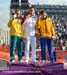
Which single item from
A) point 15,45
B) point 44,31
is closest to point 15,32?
point 15,45

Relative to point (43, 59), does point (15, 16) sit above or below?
above

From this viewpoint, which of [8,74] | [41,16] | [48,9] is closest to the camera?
[8,74]

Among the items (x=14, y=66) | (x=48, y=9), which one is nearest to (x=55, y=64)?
(x=14, y=66)

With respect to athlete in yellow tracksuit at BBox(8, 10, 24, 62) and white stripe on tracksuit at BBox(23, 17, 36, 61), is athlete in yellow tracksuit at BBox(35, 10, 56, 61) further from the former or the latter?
athlete in yellow tracksuit at BBox(8, 10, 24, 62)

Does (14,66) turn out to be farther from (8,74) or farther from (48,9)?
(48,9)

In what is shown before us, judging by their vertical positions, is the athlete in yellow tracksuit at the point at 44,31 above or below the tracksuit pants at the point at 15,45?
above

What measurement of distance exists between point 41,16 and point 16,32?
0.79 m

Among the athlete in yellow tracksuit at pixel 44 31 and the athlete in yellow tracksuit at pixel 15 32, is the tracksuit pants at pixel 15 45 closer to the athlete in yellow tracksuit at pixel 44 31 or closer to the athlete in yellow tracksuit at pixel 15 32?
the athlete in yellow tracksuit at pixel 15 32

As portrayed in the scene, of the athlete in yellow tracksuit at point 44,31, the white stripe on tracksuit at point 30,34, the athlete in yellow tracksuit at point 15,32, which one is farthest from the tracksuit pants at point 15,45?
the athlete in yellow tracksuit at point 44,31

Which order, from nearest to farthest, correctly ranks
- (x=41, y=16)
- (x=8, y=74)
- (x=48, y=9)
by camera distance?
(x=8, y=74)
(x=41, y=16)
(x=48, y=9)

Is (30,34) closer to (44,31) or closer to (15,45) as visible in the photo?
(44,31)

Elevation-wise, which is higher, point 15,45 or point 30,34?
point 30,34

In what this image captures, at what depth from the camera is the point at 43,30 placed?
10.4 m

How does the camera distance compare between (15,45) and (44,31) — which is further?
(15,45)
